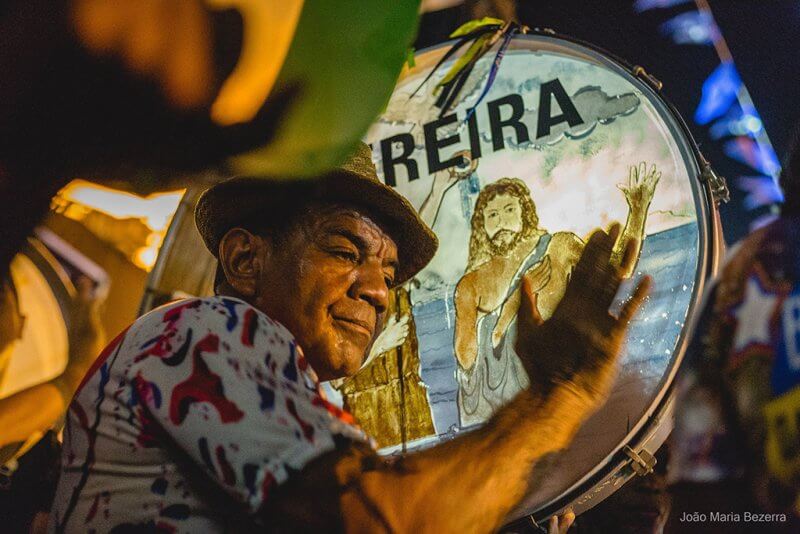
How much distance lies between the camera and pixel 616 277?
131 cm

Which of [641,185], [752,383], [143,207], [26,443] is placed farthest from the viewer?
[143,207]

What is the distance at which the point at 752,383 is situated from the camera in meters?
0.92

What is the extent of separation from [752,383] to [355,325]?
38.9 inches

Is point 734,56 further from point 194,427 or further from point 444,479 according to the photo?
point 194,427

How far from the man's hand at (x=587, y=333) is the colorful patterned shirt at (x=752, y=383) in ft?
0.94

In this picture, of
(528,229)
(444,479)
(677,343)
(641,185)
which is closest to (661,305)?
(677,343)

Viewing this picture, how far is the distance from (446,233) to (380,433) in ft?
2.08

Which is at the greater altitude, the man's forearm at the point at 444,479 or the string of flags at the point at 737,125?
the string of flags at the point at 737,125

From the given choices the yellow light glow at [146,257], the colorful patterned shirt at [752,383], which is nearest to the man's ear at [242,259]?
the colorful patterned shirt at [752,383]

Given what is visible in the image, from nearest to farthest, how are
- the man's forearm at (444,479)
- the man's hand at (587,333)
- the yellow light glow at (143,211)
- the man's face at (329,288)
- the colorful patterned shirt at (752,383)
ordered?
the colorful patterned shirt at (752,383) < the man's forearm at (444,479) < the man's hand at (587,333) < the man's face at (329,288) < the yellow light glow at (143,211)

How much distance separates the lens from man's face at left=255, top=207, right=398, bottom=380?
1.70 meters

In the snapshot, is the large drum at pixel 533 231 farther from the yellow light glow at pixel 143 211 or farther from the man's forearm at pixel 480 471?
the yellow light glow at pixel 143 211

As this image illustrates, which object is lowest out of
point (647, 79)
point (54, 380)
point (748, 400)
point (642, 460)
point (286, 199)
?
point (642, 460)

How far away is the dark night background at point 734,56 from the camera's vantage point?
2.16m
